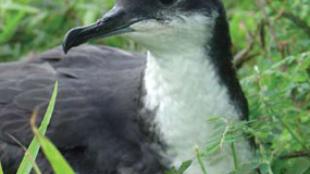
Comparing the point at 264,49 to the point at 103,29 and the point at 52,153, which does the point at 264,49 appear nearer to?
the point at 103,29

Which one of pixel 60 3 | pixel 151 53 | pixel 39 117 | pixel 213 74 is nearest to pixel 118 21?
pixel 151 53

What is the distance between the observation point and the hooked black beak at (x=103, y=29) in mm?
3230

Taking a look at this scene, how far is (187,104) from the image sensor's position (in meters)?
3.35

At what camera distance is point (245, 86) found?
12.2 ft

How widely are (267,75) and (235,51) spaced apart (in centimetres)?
151

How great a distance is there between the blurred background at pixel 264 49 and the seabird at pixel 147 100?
0.42ft

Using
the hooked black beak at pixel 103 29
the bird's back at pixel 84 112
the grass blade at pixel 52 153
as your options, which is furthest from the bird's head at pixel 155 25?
the grass blade at pixel 52 153

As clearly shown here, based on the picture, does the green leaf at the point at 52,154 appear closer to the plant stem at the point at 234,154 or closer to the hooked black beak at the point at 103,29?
the hooked black beak at the point at 103,29

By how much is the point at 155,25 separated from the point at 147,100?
324 mm

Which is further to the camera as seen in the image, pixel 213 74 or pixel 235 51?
pixel 235 51

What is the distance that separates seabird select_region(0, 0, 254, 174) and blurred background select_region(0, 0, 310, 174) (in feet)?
0.42

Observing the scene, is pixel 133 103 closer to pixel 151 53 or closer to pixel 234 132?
pixel 151 53

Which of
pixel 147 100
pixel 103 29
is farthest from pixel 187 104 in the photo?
pixel 103 29

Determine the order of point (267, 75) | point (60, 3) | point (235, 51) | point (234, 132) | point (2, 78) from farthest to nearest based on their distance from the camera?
1. point (60, 3)
2. point (235, 51)
3. point (2, 78)
4. point (267, 75)
5. point (234, 132)
